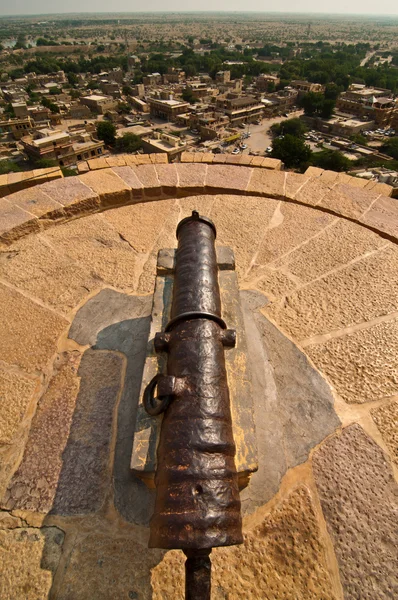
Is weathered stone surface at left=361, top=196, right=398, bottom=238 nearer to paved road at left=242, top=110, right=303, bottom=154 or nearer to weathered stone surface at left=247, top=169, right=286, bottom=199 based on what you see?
weathered stone surface at left=247, top=169, right=286, bottom=199

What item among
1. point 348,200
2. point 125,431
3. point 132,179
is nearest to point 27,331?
point 125,431

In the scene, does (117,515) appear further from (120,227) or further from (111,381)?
(120,227)

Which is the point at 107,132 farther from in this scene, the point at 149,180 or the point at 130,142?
the point at 149,180

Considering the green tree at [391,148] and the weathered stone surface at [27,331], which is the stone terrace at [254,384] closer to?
the weathered stone surface at [27,331]

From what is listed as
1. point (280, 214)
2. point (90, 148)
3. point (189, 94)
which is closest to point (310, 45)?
point (189, 94)

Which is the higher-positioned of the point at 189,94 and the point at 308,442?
the point at 189,94

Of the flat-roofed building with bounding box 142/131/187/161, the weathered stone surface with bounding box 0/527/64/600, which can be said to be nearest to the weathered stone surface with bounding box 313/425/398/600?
the weathered stone surface with bounding box 0/527/64/600

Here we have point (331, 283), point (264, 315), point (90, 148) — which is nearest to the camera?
point (264, 315)
